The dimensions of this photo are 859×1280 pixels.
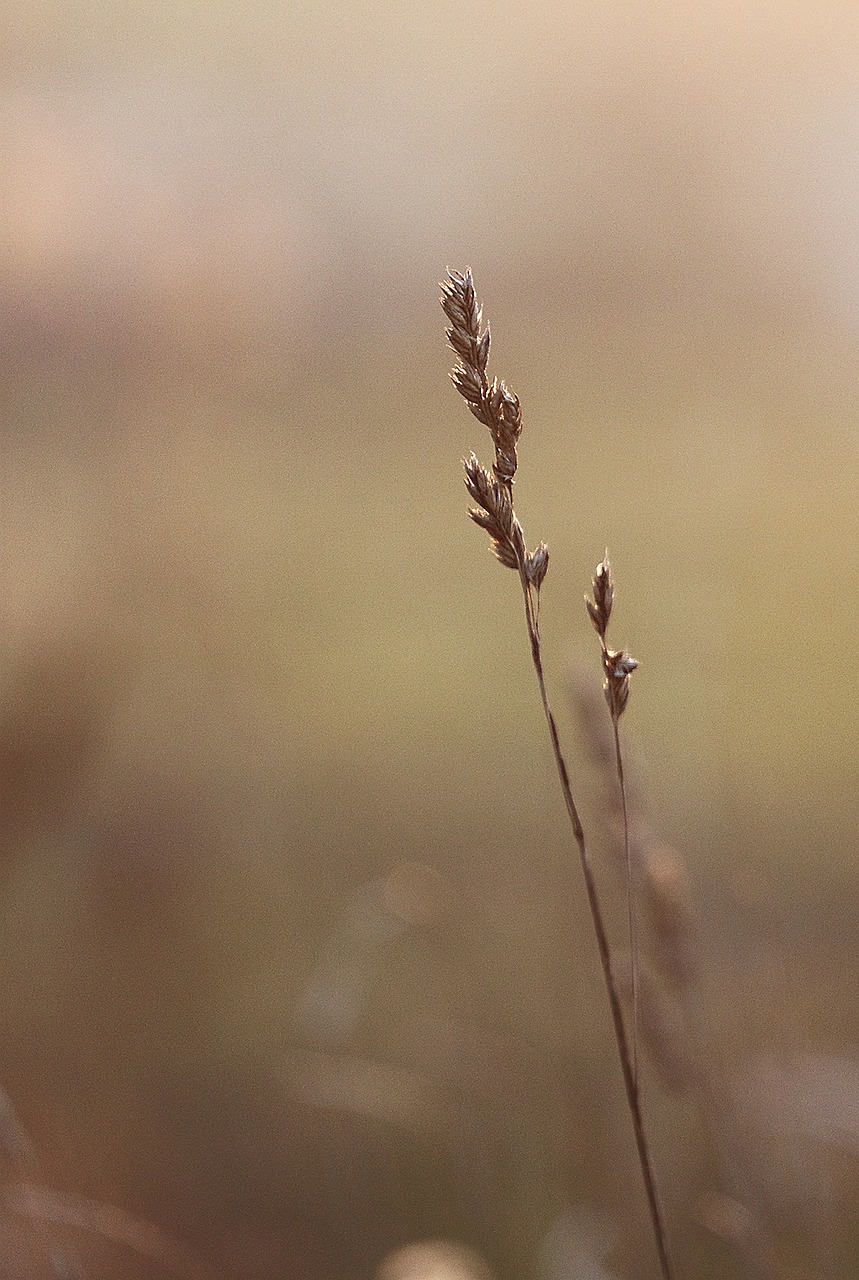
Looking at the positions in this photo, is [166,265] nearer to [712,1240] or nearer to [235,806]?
[235,806]

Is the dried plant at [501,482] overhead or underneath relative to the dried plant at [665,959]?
overhead

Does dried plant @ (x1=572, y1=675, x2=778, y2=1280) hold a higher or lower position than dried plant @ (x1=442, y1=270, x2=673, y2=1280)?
lower

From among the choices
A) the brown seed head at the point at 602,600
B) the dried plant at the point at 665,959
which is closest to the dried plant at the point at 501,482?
the brown seed head at the point at 602,600

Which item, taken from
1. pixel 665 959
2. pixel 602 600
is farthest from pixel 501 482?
pixel 665 959

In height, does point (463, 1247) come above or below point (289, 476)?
below

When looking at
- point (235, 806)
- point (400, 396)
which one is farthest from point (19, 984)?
point (400, 396)

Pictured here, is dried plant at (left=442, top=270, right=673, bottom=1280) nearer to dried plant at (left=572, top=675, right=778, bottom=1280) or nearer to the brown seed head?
the brown seed head

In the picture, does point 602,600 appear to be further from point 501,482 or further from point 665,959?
point 665,959

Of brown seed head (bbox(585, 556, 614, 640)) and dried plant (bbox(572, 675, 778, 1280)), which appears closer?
brown seed head (bbox(585, 556, 614, 640))

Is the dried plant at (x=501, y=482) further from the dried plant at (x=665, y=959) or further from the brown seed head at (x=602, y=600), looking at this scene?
the dried plant at (x=665, y=959)

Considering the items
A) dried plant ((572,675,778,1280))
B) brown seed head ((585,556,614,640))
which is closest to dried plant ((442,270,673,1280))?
brown seed head ((585,556,614,640))

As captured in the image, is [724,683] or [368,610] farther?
[368,610]
